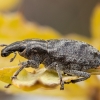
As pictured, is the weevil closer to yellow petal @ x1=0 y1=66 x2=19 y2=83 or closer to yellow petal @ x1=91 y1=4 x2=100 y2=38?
yellow petal @ x1=0 y1=66 x2=19 y2=83

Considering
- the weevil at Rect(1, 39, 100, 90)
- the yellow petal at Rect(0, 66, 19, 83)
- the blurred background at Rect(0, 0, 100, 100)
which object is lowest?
the yellow petal at Rect(0, 66, 19, 83)

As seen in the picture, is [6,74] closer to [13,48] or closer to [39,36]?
[13,48]

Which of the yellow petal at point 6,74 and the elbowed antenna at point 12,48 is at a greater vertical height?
the elbowed antenna at point 12,48

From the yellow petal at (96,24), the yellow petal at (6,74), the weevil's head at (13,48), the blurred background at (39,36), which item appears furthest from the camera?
the yellow petal at (96,24)

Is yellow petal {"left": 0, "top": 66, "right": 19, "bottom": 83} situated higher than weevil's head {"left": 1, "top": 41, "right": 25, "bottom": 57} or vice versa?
weevil's head {"left": 1, "top": 41, "right": 25, "bottom": 57}

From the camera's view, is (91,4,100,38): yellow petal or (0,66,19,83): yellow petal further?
(91,4,100,38): yellow petal

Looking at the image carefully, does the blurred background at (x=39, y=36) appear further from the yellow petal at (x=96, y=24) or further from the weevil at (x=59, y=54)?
the weevil at (x=59, y=54)

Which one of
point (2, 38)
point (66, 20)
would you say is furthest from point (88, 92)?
point (66, 20)

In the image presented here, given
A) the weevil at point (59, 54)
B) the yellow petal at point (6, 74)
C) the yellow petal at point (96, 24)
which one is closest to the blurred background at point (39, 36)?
the yellow petal at point (96, 24)

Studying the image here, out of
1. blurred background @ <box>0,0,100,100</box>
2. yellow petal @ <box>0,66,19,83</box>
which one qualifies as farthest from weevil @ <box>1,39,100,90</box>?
yellow petal @ <box>0,66,19,83</box>
